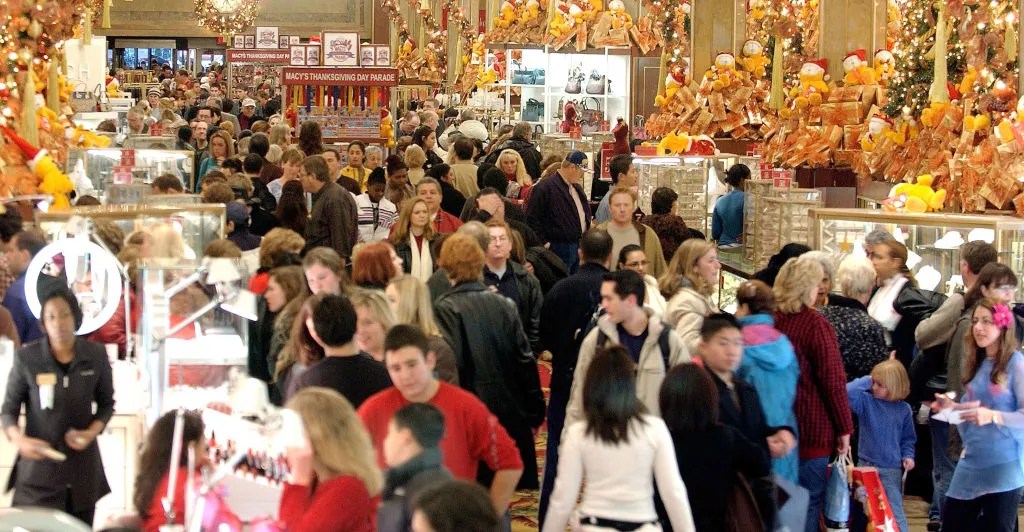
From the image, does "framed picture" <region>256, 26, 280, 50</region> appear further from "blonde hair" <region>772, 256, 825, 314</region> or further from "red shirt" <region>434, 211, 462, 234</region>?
"blonde hair" <region>772, 256, 825, 314</region>

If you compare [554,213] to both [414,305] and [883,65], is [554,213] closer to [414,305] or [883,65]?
[414,305]

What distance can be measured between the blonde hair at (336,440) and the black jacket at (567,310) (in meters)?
2.73

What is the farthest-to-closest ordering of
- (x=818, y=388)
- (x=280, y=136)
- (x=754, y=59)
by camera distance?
(x=754, y=59) → (x=280, y=136) → (x=818, y=388)

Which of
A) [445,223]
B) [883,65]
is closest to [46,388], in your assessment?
Answer: [445,223]

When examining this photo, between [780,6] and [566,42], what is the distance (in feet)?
22.9

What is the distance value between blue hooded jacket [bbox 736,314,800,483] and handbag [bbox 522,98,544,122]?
2007 centimetres

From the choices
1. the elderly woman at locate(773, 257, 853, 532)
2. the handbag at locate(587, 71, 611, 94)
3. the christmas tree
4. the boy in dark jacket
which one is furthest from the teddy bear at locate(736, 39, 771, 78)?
the boy in dark jacket

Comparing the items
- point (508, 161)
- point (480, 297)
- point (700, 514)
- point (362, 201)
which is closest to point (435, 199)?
point (362, 201)

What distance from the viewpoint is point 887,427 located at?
22.5 feet

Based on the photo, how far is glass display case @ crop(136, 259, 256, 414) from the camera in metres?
5.87

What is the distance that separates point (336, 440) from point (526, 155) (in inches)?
448

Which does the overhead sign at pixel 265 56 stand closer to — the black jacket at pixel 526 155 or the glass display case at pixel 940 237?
→ the black jacket at pixel 526 155

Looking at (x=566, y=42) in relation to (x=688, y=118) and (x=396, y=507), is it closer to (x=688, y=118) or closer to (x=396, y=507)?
(x=688, y=118)

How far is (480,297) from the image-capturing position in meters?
6.71
